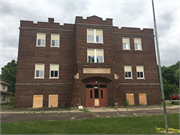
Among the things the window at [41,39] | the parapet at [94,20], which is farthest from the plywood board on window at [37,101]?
the parapet at [94,20]

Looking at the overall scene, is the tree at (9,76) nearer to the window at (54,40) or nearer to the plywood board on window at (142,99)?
the window at (54,40)

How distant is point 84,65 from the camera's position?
1912cm

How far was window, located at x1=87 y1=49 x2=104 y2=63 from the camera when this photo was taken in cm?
1998

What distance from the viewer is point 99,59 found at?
2022cm

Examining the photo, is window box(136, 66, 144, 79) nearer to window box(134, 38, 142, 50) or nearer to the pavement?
window box(134, 38, 142, 50)

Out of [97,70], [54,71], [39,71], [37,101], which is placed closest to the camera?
[97,70]

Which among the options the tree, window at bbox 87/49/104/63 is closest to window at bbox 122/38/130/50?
window at bbox 87/49/104/63

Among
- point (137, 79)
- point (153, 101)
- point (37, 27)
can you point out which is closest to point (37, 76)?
point (37, 27)

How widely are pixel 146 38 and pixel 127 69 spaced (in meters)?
6.01

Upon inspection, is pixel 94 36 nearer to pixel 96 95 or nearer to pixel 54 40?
pixel 54 40

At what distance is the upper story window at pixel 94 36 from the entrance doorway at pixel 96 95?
5.85m

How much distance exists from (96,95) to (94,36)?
793 cm

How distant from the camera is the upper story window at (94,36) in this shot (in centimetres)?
2072

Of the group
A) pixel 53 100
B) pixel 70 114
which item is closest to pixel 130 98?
pixel 53 100
